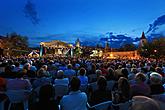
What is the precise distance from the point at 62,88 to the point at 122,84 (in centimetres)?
297

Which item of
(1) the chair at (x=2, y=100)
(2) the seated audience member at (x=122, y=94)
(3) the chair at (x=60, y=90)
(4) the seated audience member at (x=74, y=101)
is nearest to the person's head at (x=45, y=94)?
(4) the seated audience member at (x=74, y=101)

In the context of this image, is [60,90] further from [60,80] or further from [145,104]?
[145,104]

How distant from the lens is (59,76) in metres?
10.8

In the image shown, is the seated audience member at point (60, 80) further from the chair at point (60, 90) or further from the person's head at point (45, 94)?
the person's head at point (45, 94)

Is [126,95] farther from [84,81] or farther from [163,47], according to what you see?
[163,47]

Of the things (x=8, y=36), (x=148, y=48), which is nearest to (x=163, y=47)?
(x=148, y=48)

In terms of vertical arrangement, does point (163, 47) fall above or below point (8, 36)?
below

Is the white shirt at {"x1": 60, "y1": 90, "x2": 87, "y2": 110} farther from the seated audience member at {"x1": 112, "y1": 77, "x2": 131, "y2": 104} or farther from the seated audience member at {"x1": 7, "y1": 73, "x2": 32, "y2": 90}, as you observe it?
the seated audience member at {"x1": 7, "y1": 73, "x2": 32, "y2": 90}

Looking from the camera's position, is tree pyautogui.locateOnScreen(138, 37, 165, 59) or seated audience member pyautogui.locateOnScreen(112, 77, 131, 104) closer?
seated audience member pyautogui.locateOnScreen(112, 77, 131, 104)

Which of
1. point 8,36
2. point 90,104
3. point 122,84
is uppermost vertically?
point 8,36

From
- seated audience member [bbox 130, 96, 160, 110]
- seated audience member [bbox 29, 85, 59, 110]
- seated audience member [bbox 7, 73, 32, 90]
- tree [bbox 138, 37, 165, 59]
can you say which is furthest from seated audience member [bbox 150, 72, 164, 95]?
tree [bbox 138, 37, 165, 59]

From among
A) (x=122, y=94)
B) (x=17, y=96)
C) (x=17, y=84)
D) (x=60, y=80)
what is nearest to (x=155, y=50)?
(x=60, y=80)

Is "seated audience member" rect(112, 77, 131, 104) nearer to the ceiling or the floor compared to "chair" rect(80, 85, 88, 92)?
nearer to the ceiling

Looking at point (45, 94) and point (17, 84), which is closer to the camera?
point (45, 94)
